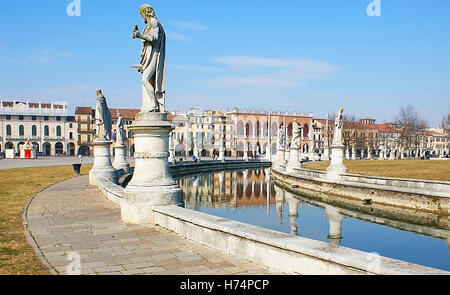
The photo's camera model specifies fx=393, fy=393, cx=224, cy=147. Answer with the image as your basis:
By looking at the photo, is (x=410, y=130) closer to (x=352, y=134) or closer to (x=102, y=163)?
(x=352, y=134)

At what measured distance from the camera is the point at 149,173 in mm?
8203

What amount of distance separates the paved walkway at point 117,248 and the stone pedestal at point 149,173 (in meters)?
0.41

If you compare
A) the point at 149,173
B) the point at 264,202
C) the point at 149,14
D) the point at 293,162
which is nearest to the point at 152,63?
the point at 149,14

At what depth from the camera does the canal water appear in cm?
1017

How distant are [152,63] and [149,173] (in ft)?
7.60

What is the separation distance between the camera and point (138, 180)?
27.1 ft

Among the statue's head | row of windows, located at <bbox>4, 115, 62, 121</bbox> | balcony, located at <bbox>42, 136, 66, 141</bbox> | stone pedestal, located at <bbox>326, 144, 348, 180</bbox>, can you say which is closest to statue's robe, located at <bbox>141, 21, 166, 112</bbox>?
the statue's head

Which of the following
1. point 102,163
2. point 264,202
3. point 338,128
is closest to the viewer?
point 102,163

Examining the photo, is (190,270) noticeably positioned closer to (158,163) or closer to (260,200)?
(158,163)

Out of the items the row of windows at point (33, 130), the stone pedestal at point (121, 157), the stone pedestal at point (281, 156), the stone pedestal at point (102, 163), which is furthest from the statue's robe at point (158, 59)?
the row of windows at point (33, 130)

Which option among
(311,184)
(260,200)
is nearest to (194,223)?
(260,200)

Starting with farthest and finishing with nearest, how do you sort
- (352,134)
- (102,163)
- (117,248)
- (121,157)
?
1. (352,134)
2. (121,157)
3. (102,163)
4. (117,248)

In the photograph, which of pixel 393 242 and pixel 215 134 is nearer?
pixel 393 242
